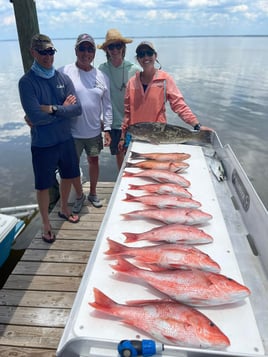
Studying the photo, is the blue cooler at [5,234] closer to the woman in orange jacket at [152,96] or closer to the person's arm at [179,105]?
the woman in orange jacket at [152,96]

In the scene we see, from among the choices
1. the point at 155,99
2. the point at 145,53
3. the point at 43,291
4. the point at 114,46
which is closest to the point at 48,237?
the point at 43,291

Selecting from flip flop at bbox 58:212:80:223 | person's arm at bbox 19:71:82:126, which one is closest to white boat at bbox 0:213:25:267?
flip flop at bbox 58:212:80:223

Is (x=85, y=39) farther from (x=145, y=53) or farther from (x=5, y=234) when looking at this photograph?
(x=5, y=234)

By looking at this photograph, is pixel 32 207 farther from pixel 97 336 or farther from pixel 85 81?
pixel 97 336

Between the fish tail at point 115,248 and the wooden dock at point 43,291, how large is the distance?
1.57 meters

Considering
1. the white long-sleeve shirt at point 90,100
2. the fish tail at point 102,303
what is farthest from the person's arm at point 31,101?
the fish tail at point 102,303

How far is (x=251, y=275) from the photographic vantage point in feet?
6.17

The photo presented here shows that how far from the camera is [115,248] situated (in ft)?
5.94

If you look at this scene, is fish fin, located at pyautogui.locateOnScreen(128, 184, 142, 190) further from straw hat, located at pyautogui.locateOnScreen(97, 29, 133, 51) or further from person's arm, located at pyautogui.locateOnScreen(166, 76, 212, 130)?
straw hat, located at pyautogui.locateOnScreen(97, 29, 133, 51)

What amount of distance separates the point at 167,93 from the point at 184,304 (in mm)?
2871

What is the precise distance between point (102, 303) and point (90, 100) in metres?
2.98

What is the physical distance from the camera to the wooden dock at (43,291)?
9.03 ft

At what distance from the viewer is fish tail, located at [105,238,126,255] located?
5.88ft

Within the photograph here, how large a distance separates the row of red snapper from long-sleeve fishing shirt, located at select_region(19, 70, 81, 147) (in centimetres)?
148
